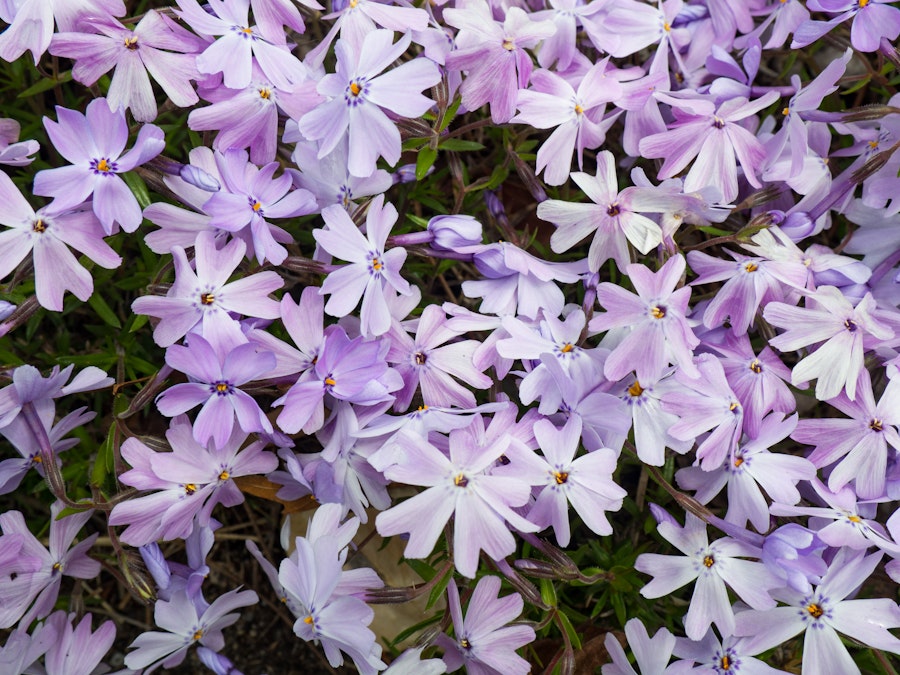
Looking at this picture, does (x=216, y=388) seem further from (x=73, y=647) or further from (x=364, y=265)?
(x=73, y=647)

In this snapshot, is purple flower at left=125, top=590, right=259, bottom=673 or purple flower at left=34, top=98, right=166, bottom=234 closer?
purple flower at left=34, top=98, right=166, bottom=234

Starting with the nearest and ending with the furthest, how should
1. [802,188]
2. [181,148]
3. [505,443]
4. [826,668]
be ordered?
1. [505,443]
2. [826,668]
3. [802,188]
4. [181,148]

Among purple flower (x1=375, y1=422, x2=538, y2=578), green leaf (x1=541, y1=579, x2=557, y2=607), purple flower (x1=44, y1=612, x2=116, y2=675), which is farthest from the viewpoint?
purple flower (x1=44, y1=612, x2=116, y2=675)

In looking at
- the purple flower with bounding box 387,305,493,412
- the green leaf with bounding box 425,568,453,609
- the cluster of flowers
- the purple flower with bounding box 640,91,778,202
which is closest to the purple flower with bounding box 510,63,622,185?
the cluster of flowers

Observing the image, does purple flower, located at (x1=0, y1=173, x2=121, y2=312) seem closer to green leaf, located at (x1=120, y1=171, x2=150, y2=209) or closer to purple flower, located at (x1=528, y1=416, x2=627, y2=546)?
green leaf, located at (x1=120, y1=171, x2=150, y2=209)

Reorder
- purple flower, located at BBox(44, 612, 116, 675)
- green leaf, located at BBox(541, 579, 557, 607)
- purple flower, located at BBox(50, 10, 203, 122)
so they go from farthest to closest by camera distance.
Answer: purple flower, located at BBox(44, 612, 116, 675)
green leaf, located at BBox(541, 579, 557, 607)
purple flower, located at BBox(50, 10, 203, 122)

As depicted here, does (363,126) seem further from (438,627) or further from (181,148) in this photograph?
(438,627)

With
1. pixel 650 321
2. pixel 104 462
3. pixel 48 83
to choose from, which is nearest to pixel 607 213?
pixel 650 321

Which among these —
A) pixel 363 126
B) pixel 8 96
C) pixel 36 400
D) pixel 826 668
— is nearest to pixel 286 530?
pixel 36 400
